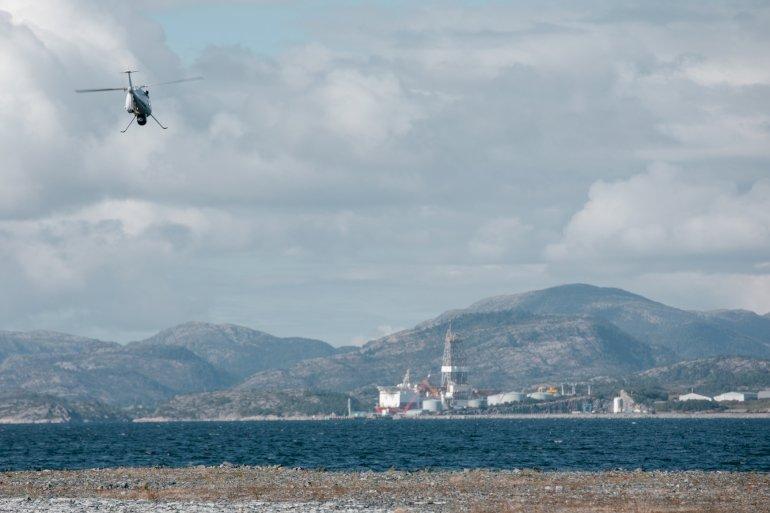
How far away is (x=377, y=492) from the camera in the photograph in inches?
2758

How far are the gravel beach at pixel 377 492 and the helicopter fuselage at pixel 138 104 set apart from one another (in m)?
25.9

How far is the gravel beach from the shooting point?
6069cm

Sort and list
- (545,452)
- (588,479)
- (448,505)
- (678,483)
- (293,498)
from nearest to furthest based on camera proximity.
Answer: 1. (448,505)
2. (293,498)
3. (678,483)
4. (588,479)
5. (545,452)

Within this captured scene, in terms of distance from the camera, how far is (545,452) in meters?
153

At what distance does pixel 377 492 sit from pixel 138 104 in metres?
37.9

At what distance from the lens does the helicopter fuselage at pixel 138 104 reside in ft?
305

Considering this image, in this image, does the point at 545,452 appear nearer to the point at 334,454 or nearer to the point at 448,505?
the point at 334,454

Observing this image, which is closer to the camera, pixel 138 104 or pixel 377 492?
pixel 377 492

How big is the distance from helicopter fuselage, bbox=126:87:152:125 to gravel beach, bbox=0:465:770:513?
25.9m

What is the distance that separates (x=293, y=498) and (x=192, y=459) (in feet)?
257

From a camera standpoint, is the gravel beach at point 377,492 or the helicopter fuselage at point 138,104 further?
the helicopter fuselage at point 138,104

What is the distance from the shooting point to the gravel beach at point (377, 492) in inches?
2389

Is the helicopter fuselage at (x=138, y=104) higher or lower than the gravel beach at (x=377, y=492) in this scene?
higher

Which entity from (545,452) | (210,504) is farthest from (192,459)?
(210,504)
